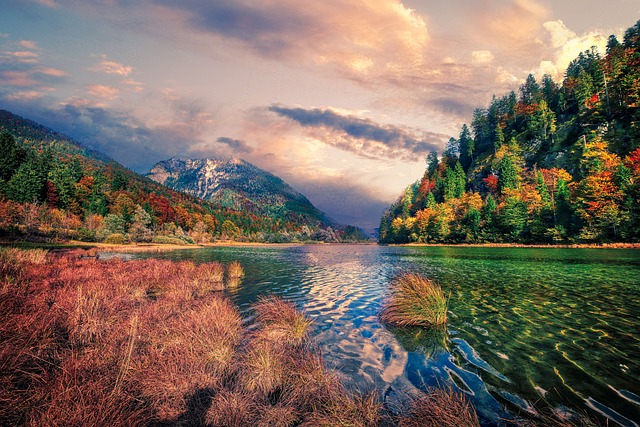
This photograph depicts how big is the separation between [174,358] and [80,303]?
5.31 metres

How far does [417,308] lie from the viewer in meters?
14.3

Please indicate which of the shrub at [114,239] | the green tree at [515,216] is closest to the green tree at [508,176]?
the green tree at [515,216]

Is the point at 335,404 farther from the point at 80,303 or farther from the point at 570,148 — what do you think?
the point at 570,148

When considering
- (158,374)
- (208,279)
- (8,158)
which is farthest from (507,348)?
(8,158)

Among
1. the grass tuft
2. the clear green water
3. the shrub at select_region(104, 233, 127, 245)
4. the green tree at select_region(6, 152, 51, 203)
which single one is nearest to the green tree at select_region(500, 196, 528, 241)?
the clear green water

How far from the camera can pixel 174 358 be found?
295 inches

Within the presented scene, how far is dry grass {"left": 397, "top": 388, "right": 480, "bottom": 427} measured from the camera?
16.3ft

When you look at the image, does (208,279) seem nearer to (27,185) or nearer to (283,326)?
(283,326)

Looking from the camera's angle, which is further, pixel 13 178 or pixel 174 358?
pixel 13 178

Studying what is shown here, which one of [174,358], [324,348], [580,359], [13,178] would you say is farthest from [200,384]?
[13,178]

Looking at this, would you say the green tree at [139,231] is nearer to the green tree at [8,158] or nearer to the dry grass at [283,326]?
the green tree at [8,158]

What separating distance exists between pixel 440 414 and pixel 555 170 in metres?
117

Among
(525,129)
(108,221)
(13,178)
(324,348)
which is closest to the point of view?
(324,348)

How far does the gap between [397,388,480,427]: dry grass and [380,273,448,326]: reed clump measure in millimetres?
8638
